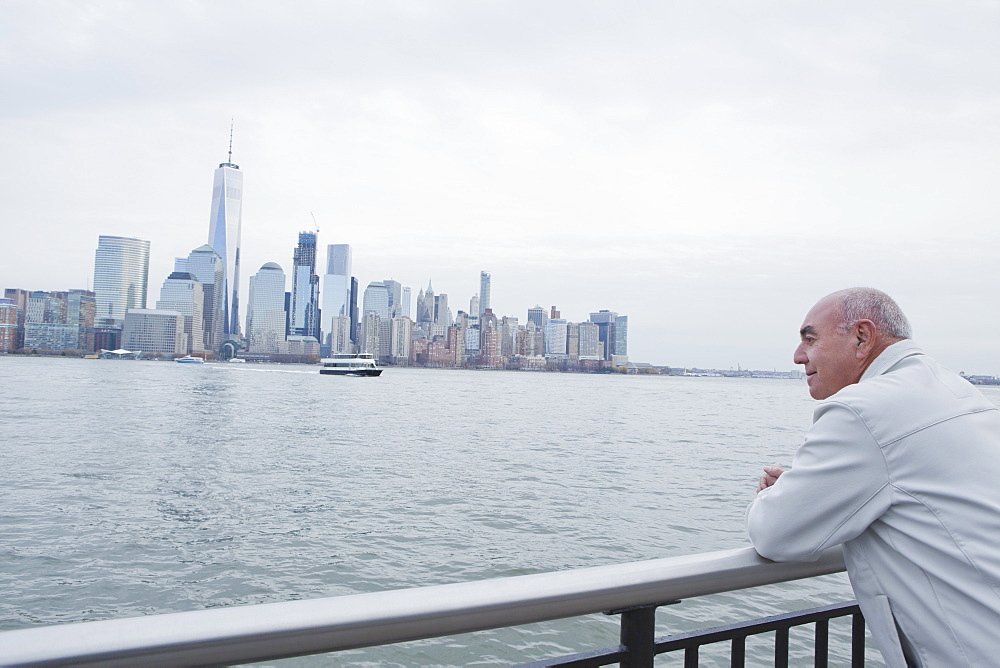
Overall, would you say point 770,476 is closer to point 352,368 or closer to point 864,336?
point 864,336

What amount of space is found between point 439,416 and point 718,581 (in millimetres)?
34212

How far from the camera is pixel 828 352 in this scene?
68.8 inches

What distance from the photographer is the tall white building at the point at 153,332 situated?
405ft

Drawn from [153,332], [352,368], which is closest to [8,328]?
[153,332]

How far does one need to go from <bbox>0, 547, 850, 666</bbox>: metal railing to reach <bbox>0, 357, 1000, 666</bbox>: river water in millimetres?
6202

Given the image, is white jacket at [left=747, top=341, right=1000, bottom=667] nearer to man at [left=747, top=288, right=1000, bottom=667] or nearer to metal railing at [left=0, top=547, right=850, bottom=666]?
man at [left=747, top=288, right=1000, bottom=667]

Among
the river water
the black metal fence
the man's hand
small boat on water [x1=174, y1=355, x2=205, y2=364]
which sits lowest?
the river water

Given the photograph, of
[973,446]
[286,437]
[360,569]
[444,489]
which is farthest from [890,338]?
[286,437]

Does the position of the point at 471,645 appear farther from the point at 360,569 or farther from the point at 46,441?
the point at 46,441

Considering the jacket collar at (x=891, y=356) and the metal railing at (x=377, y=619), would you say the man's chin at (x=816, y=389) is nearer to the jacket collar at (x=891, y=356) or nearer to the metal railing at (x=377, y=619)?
the jacket collar at (x=891, y=356)


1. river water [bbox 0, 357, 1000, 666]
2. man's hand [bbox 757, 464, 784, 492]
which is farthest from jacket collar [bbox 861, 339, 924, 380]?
river water [bbox 0, 357, 1000, 666]

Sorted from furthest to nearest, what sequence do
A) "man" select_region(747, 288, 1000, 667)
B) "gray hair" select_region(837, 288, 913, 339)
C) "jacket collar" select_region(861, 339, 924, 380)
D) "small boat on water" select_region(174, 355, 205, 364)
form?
"small boat on water" select_region(174, 355, 205, 364) → "gray hair" select_region(837, 288, 913, 339) → "jacket collar" select_region(861, 339, 924, 380) → "man" select_region(747, 288, 1000, 667)

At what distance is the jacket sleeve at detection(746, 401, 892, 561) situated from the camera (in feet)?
4.33

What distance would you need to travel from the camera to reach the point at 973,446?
1.31 metres
